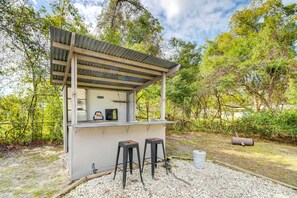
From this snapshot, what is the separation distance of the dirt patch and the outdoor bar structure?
33 cm

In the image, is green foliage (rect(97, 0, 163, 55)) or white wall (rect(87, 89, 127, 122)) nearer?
white wall (rect(87, 89, 127, 122))

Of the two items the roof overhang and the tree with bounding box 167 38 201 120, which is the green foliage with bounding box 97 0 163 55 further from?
the roof overhang

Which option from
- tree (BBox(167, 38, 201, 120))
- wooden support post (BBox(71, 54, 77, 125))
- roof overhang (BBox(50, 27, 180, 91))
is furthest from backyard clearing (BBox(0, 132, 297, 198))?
tree (BBox(167, 38, 201, 120))

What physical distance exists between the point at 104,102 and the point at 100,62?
2.36 metres

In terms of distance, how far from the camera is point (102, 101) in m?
5.25

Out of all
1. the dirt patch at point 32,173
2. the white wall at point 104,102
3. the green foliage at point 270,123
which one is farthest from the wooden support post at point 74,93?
the green foliage at point 270,123

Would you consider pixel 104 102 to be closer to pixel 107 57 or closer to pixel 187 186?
pixel 107 57

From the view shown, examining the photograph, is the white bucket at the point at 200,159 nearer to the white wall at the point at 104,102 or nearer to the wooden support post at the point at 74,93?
the wooden support post at the point at 74,93

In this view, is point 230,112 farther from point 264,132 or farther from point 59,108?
point 59,108

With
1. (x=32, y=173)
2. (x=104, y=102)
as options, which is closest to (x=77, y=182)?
(x=32, y=173)

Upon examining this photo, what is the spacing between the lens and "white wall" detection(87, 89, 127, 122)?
197 inches

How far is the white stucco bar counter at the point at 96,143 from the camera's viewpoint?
2.80m

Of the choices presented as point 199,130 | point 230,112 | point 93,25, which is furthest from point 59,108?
point 230,112

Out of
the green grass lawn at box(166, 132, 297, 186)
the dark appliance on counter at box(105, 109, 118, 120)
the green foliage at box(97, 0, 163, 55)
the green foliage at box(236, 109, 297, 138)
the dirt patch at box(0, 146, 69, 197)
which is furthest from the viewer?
the green foliage at box(97, 0, 163, 55)
